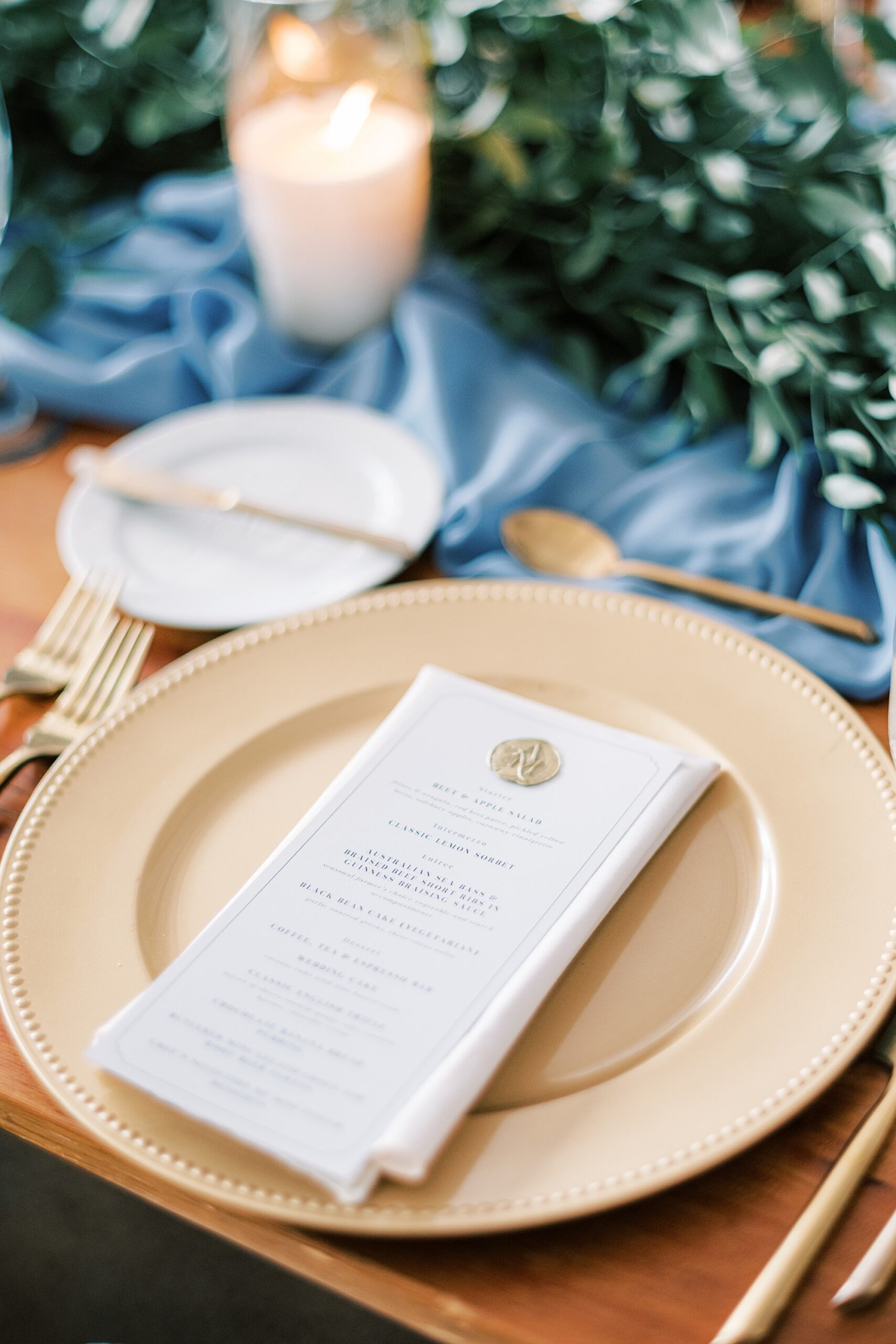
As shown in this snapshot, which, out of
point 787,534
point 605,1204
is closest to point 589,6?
point 787,534

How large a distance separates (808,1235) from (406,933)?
0.15m

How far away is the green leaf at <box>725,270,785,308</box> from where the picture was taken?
25.0 inches

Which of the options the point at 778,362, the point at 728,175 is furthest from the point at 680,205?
the point at 778,362

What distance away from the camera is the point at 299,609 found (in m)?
0.58

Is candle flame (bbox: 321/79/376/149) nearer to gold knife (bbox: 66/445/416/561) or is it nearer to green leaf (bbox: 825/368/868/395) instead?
gold knife (bbox: 66/445/416/561)

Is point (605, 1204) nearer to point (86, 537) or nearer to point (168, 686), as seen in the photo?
point (168, 686)

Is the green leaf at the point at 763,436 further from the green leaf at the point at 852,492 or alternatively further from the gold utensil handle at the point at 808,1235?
the gold utensil handle at the point at 808,1235

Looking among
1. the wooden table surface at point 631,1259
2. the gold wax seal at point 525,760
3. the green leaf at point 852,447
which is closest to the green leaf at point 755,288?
the green leaf at point 852,447

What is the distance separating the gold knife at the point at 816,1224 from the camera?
32cm

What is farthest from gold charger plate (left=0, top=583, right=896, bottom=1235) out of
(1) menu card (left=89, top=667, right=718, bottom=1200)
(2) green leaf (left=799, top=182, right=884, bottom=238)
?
(2) green leaf (left=799, top=182, right=884, bottom=238)

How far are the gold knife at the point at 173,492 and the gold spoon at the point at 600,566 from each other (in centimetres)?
7

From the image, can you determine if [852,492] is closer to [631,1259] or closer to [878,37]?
[878,37]

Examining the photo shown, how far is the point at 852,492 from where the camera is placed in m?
0.57

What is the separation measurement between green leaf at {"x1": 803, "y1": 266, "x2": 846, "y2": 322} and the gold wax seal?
1.01 ft
